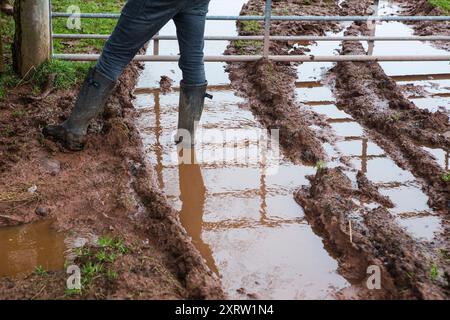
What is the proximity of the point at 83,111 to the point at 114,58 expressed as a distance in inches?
17.5

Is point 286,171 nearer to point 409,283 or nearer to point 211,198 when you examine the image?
point 211,198

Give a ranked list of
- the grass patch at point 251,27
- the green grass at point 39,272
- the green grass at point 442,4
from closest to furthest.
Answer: the green grass at point 39,272 < the grass patch at point 251,27 < the green grass at point 442,4

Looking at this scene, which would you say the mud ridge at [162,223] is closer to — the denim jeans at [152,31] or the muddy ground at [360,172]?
the denim jeans at [152,31]

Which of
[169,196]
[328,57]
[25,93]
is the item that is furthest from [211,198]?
[328,57]

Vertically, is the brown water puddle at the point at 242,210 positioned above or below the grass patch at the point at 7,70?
below

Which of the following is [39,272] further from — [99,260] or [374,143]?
[374,143]

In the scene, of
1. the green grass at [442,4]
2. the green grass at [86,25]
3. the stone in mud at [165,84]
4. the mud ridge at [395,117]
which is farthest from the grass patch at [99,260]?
the green grass at [442,4]

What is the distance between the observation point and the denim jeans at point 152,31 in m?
4.06

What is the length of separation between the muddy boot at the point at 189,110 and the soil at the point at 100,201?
337 mm

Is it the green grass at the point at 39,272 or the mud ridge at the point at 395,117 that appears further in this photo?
the mud ridge at the point at 395,117

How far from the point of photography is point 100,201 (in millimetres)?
3891

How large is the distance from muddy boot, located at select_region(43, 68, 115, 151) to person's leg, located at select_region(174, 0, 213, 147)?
528mm

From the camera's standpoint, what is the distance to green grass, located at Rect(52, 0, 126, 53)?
6.64 meters
